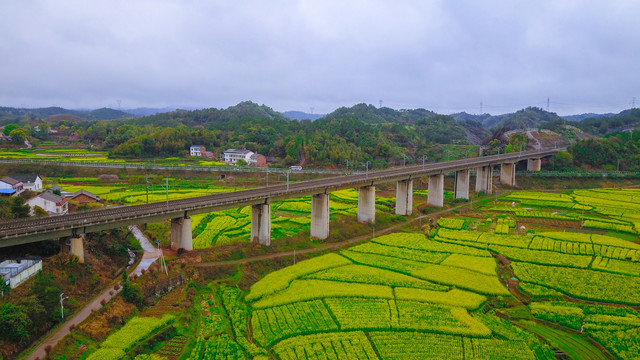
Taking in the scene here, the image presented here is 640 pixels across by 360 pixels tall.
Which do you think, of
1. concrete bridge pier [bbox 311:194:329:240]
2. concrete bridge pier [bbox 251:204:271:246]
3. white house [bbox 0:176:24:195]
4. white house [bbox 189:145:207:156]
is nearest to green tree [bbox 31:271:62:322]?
concrete bridge pier [bbox 251:204:271:246]

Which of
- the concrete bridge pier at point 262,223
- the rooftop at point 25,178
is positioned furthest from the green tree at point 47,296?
the rooftop at point 25,178

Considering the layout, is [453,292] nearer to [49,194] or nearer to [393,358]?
[393,358]

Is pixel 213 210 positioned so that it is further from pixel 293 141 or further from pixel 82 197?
pixel 293 141

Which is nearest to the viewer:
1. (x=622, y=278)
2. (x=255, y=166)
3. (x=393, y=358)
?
(x=393, y=358)

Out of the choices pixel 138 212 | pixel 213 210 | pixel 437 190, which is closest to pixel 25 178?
pixel 138 212

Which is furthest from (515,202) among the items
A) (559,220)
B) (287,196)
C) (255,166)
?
(255,166)

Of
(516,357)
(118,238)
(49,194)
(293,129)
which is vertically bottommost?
(516,357)
